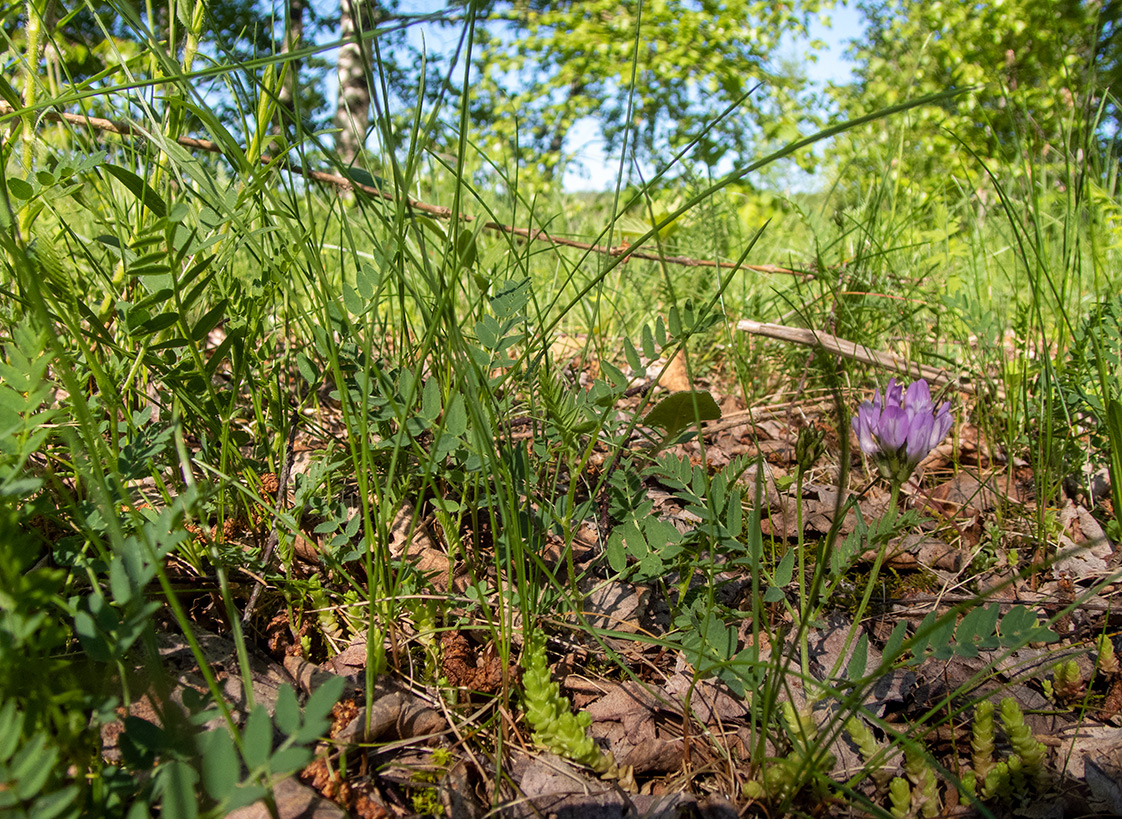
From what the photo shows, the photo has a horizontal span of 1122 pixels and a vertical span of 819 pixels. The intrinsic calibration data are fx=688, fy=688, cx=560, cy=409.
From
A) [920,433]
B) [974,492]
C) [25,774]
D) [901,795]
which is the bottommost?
[901,795]

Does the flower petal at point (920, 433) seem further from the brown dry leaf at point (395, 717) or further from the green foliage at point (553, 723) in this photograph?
the brown dry leaf at point (395, 717)

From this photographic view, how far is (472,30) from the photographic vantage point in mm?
758

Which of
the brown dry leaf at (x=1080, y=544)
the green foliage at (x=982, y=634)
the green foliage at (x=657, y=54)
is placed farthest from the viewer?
the green foliage at (x=657, y=54)

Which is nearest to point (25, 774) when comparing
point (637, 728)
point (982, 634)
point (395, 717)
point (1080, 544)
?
point (395, 717)

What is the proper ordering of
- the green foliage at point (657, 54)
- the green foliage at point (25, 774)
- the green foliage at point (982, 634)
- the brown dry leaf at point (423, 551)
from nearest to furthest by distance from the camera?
the green foliage at point (25, 774), the green foliage at point (982, 634), the brown dry leaf at point (423, 551), the green foliage at point (657, 54)

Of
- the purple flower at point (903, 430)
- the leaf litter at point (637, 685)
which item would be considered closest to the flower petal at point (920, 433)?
the purple flower at point (903, 430)

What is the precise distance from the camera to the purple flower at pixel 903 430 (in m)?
0.99

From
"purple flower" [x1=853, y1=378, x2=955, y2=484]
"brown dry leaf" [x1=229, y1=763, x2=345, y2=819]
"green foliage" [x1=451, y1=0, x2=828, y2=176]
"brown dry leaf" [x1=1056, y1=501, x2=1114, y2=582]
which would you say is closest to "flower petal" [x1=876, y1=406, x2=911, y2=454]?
"purple flower" [x1=853, y1=378, x2=955, y2=484]

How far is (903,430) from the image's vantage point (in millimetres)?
1000

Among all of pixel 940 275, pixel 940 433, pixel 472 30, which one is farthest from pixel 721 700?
pixel 940 275

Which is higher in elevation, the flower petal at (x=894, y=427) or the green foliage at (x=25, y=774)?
the flower petal at (x=894, y=427)

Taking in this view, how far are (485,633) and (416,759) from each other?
22cm

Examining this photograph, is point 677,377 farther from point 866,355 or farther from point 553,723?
point 553,723

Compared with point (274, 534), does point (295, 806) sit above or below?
below
